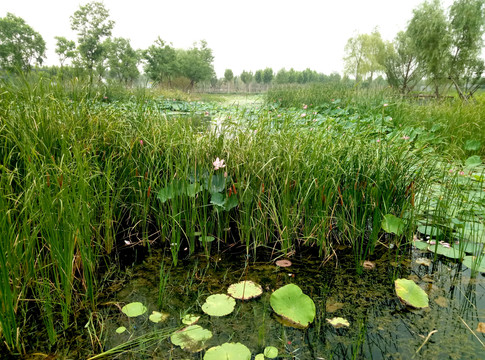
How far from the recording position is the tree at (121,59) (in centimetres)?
3553

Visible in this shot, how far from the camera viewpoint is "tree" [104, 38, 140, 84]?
35.5m

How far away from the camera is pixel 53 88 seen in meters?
2.37

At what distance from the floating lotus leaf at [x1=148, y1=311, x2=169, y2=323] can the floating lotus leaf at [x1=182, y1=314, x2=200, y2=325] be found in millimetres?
87

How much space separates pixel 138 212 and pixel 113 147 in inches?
21.4

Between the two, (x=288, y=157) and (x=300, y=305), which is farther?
(x=288, y=157)

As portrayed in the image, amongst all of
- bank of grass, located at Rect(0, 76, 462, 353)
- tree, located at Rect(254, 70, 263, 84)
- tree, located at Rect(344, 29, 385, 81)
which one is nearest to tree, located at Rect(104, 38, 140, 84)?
tree, located at Rect(344, 29, 385, 81)

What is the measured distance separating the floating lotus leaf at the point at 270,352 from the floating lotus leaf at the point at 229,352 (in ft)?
0.22

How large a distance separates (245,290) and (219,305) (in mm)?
171

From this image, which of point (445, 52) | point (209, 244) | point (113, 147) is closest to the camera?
point (209, 244)

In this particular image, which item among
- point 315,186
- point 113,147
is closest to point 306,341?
point 315,186

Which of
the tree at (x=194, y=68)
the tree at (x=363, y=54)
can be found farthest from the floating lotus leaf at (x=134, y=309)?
the tree at (x=194, y=68)

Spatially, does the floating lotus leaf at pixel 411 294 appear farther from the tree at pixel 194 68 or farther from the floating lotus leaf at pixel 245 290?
the tree at pixel 194 68

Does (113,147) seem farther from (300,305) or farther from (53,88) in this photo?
(300,305)

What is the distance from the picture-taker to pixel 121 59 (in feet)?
121
